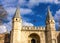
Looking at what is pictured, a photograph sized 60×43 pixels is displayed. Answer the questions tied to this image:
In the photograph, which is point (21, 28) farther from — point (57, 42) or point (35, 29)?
point (57, 42)

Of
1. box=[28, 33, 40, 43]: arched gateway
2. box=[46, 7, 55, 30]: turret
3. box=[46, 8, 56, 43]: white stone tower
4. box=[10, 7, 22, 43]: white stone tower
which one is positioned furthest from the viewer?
box=[28, 33, 40, 43]: arched gateway

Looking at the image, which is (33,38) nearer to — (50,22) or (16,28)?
(16,28)

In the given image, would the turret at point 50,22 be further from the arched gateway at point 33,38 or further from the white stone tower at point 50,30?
the arched gateway at point 33,38

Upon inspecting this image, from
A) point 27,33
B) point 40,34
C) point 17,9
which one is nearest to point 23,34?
point 27,33

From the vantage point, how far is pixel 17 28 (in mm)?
35375

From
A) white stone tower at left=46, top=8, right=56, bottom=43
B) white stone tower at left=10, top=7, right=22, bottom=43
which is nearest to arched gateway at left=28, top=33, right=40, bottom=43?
white stone tower at left=46, top=8, right=56, bottom=43

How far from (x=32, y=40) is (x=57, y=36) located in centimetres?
575

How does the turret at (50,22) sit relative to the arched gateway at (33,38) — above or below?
above

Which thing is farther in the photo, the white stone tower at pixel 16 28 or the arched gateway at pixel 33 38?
the arched gateway at pixel 33 38

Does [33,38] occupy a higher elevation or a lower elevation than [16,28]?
lower

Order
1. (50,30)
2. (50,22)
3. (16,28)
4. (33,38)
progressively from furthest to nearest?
(33,38) < (50,22) < (50,30) < (16,28)

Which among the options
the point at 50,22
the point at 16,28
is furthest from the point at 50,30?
the point at 16,28

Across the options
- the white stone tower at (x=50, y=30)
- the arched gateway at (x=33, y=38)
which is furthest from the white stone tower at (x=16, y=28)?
the white stone tower at (x=50, y=30)

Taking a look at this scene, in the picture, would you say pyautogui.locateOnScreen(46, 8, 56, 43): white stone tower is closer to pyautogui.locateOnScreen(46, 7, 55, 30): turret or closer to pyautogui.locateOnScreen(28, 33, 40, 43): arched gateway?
pyautogui.locateOnScreen(46, 7, 55, 30): turret
